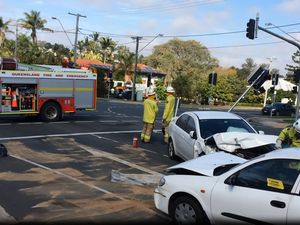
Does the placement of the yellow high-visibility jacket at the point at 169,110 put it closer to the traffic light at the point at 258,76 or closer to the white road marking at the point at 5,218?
the traffic light at the point at 258,76

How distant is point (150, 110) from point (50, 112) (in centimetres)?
703

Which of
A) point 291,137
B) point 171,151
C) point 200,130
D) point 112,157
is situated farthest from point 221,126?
point 112,157

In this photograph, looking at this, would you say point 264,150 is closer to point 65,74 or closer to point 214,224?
point 214,224

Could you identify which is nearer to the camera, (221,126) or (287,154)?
(287,154)

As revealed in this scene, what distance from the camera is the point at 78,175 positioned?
399 inches

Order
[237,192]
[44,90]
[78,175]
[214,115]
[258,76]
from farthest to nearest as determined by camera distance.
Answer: [44,90], [258,76], [214,115], [78,175], [237,192]

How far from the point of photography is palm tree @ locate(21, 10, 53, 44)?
3196 inches

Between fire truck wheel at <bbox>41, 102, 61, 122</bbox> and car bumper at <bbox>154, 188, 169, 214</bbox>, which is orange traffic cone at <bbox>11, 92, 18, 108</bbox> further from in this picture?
car bumper at <bbox>154, 188, 169, 214</bbox>

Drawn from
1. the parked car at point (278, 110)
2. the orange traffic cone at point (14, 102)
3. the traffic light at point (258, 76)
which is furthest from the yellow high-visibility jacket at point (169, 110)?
the parked car at point (278, 110)

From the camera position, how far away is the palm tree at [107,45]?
325 ft

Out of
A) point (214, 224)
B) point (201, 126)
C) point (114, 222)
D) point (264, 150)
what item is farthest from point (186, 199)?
point (201, 126)

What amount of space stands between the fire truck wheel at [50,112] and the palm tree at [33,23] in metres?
62.1

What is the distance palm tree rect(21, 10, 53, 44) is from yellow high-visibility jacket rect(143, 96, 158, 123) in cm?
6841

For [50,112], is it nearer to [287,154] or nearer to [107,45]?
[287,154]
